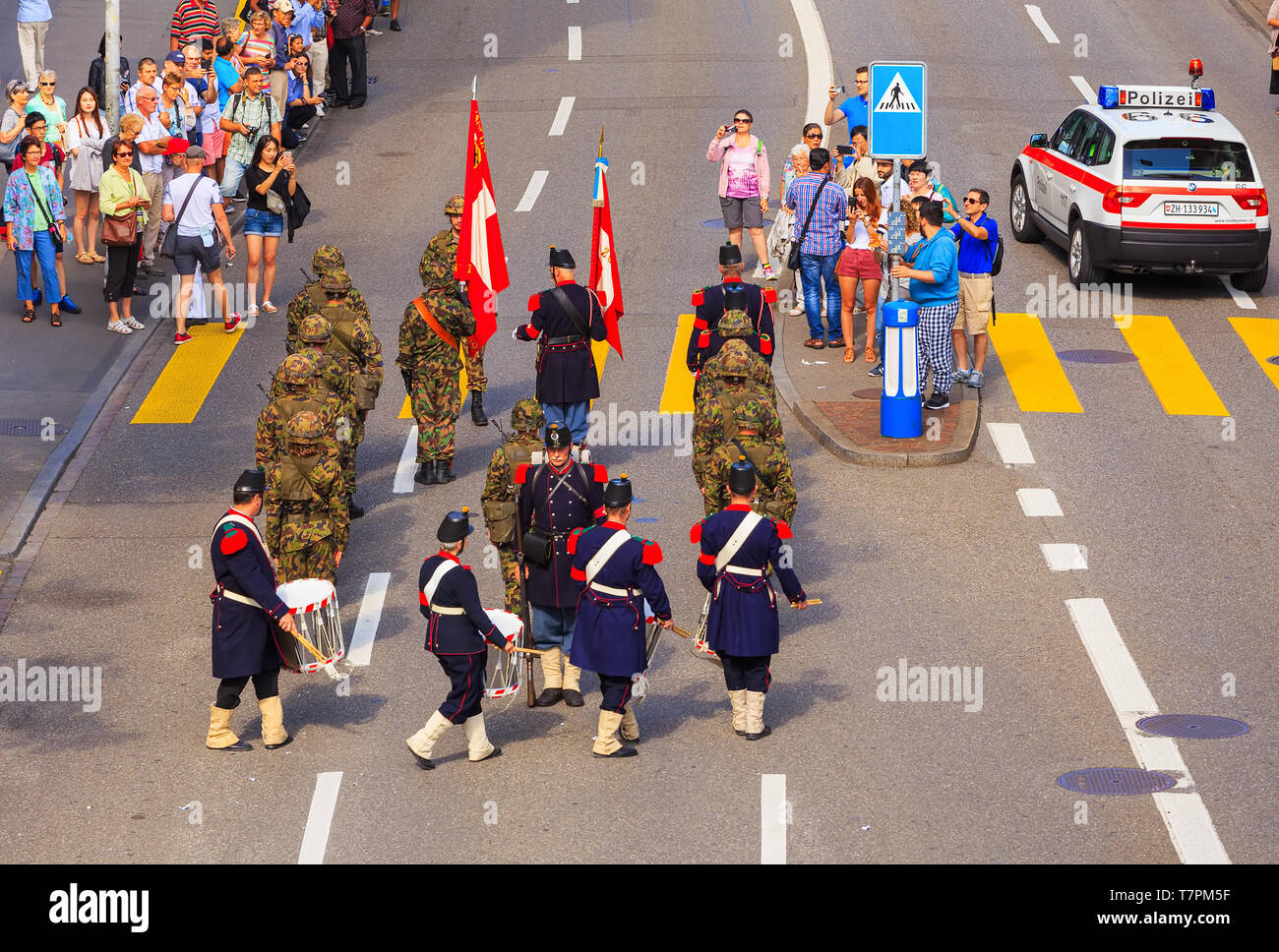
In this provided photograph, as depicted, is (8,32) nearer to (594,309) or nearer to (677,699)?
(594,309)

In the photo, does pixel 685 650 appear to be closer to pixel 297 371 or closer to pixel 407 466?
pixel 297 371

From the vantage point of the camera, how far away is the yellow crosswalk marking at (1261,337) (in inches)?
720

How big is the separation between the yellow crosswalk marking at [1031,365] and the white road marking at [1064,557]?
342 centimetres

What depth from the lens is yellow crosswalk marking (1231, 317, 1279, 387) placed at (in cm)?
1828

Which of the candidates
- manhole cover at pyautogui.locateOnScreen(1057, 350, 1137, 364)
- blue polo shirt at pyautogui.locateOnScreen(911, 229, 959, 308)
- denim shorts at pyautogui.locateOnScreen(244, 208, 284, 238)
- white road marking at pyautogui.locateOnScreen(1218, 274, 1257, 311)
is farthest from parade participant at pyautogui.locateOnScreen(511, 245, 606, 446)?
white road marking at pyautogui.locateOnScreen(1218, 274, 1257, 311)

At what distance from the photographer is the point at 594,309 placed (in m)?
14.7

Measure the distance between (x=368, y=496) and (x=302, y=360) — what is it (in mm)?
2466

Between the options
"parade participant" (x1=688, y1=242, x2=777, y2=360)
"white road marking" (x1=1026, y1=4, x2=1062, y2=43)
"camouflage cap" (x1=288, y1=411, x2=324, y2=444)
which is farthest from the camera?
"white road marking" (x1=1026, y1=4, x2=1062, y2=43)

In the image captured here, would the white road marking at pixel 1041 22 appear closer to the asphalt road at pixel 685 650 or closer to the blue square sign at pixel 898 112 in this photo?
the asphalt road at pixel 685 650

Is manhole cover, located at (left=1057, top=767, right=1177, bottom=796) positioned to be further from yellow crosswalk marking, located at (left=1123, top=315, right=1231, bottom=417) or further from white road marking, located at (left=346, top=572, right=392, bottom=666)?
yellow crosswalk marking, located at (left=1123, top=315, right=1231, bottom=417)

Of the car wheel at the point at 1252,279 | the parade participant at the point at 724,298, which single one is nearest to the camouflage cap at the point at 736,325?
the parade participant at the point at 724,298

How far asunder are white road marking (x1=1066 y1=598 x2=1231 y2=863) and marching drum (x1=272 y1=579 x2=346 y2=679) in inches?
204

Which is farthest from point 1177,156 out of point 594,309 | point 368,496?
point 368,496

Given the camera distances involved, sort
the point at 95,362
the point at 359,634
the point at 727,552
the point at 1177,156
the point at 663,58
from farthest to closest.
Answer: the point at 663,58 < the point at 1177,156 < the point at 95,362 < the point at 359,634 < the point at 727,552
